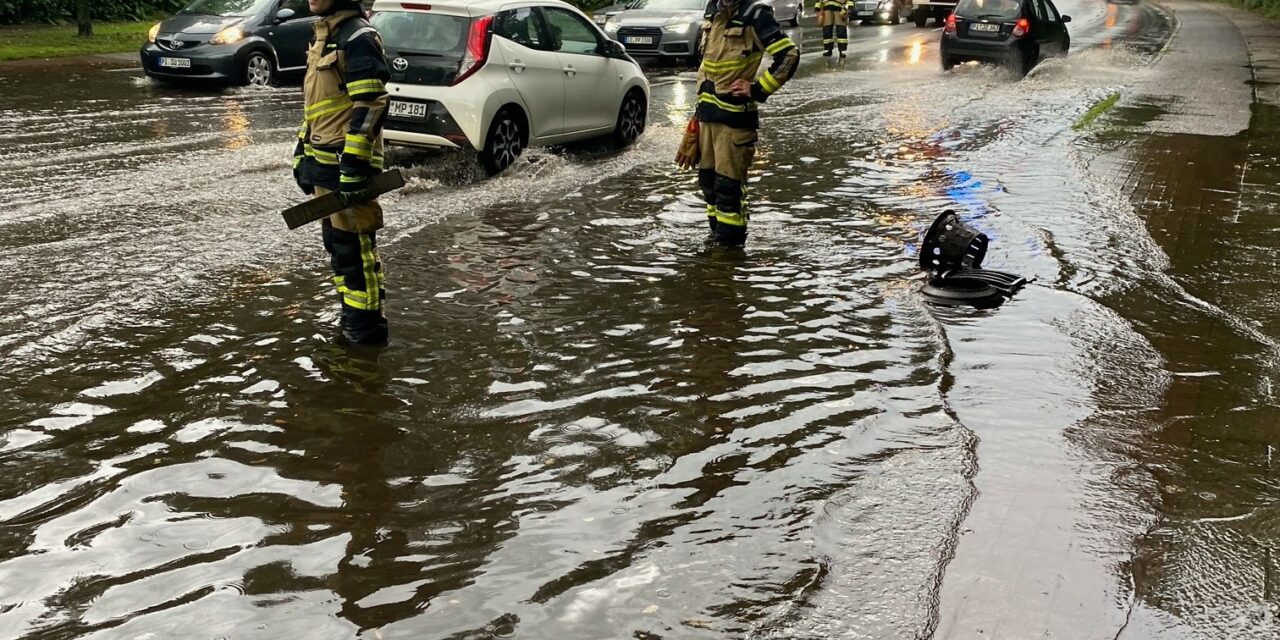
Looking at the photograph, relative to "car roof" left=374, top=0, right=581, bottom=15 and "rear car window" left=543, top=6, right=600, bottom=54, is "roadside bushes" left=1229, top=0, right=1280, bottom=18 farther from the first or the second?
"car roof" left=374, top=0, right=581, bottom=15

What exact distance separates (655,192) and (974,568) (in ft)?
22.5

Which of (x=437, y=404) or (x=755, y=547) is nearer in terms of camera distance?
(x=755, y=547)

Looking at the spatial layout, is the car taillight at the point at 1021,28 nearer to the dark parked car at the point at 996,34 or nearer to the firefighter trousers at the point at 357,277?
the dark parked car at the point at 996,34

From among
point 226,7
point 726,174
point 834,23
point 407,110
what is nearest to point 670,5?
point 834,23

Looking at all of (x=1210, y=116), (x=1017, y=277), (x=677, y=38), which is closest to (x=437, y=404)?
(x=1017, y=277)

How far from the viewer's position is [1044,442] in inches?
195

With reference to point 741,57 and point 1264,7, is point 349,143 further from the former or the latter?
point 1264,7

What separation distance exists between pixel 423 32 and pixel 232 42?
6.84 m

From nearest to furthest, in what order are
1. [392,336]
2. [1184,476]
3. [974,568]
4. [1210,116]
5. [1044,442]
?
[974,568] → [1184,476] → [1044,442] → [392,336] → [1210,116]

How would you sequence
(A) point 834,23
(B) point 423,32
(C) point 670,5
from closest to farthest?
(B) point 423,32
(C) point 670,5
(A) point 834,23

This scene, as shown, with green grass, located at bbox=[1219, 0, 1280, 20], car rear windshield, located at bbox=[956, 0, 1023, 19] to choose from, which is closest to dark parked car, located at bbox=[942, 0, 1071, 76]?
car rear windshield, located at bbox=[956, 0, 1023, 19]

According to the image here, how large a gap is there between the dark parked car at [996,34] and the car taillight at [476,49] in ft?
42.9

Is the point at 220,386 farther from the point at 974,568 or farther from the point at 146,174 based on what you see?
the point at 146,174

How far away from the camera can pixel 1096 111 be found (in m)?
15.9
